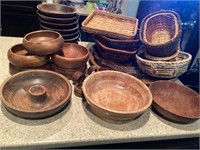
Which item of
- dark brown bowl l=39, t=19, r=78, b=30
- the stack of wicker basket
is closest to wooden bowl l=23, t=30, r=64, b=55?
dark brown bowl l=39, t=19, r=78, b=30

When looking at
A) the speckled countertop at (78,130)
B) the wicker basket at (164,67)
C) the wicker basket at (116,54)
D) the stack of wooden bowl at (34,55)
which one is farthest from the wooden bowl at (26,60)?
the wicker basket at (164,67)

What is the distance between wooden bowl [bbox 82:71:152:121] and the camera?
0.70m

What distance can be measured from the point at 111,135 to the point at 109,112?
0.09 meters

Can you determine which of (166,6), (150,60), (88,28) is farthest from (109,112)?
(166,6)

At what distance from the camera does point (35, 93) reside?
73cm

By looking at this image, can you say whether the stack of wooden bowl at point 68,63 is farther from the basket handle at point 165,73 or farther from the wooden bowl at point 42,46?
the basket handle at point 165,73

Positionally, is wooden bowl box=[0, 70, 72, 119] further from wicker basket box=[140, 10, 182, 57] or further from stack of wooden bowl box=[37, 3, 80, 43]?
wicker basket box=[140, 10, 182, 57]

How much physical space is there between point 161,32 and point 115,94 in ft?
1.57

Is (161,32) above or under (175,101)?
above

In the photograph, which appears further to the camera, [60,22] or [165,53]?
[60,22]

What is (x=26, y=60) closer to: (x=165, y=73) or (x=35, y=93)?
(x=35, y=93)

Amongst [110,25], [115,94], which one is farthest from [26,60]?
[110,25]

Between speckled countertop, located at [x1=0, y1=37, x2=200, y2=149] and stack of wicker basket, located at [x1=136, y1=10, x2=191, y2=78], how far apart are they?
213 mm

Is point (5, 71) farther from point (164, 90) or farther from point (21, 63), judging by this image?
point (164, 90)
